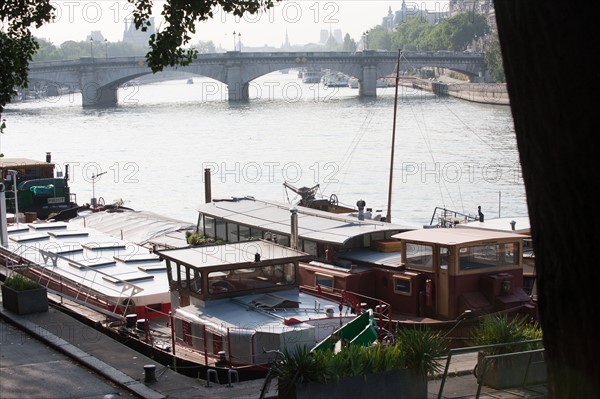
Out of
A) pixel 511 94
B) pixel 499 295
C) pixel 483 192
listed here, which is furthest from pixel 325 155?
pixel 511 94

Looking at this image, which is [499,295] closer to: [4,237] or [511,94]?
[4,237]

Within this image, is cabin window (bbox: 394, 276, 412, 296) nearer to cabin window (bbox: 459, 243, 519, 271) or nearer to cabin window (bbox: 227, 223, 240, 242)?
cabin window (bbox: 459, 243, 519, 271)

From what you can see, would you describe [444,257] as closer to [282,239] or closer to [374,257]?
[374,257]

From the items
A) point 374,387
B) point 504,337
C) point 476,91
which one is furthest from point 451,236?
point 476,91

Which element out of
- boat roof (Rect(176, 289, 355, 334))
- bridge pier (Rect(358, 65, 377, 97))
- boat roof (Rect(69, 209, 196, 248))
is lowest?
boat roof (Rect(69, 209, 196, 248))

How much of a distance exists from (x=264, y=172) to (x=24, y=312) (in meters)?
37.7

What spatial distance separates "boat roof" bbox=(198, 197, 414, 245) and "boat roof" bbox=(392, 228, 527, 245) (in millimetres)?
1446

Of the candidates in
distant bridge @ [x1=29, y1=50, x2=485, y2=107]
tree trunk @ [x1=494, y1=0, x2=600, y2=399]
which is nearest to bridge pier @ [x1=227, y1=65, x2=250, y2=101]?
distant bridge @ [x1=29, y1=50, x2=485, y2=107]

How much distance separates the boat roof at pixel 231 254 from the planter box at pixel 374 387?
4.80 metres

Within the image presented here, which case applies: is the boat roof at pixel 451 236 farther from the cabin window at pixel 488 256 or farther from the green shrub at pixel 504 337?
the green shrub at pixel 504 337

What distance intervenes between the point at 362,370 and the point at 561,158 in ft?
22.6

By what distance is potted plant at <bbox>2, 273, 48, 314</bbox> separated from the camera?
1478 centimetres

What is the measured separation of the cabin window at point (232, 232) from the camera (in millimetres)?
20245

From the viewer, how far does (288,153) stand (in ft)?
193
